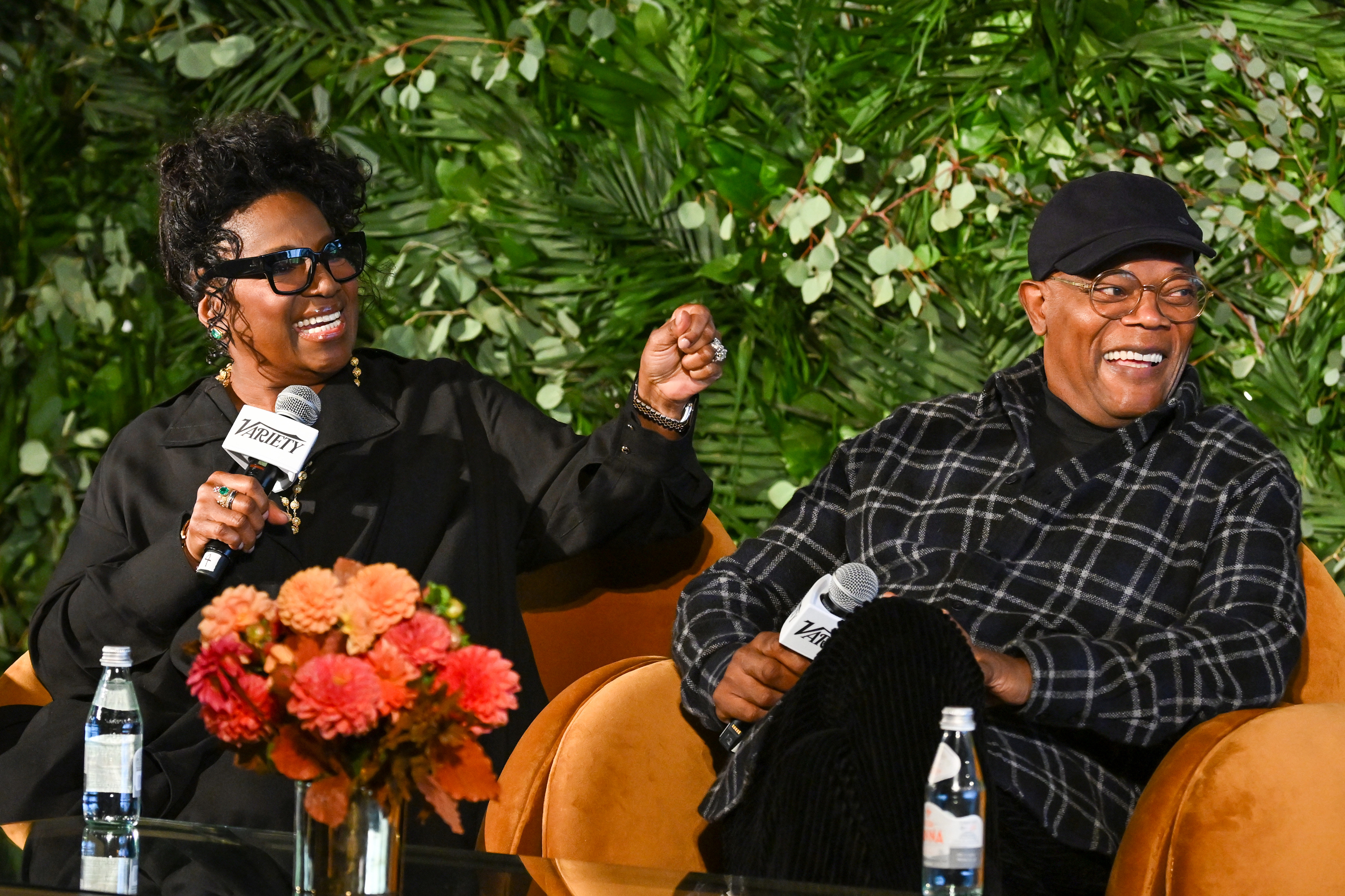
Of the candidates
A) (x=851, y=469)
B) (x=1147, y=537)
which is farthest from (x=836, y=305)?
(x=1147, y=537)

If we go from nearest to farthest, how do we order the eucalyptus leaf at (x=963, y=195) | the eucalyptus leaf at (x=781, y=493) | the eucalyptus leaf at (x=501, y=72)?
the eucalyptus leaf at (x=963, y=195)
the eucalyptus leaf at (x=781, y=493)
the eucalyptus leaf at (x=501, y=72)

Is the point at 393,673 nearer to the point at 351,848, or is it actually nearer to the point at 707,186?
the point at 351,848

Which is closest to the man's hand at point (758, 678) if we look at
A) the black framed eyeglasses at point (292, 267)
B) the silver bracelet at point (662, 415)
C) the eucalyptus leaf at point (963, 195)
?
the silver bracelet at point (662, 415)

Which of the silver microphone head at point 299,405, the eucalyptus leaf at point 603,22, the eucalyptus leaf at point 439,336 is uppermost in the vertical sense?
the eucalyptus leaf at point 603,22

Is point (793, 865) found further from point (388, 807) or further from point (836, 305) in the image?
point (836, 305)

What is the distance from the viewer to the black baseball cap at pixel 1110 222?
75.8 inches

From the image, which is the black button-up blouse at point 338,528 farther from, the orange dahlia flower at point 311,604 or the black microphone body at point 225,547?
the orange dahlia flower at point 311,604

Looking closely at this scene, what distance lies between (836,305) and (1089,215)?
0.77 metres

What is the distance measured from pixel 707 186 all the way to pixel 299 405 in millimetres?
1182

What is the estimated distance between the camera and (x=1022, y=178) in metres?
2.56

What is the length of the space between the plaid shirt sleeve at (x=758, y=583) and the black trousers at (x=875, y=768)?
0.23 metres

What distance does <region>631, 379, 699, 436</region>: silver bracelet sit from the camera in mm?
2080

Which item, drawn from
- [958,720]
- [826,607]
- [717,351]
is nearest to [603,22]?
[717,351]

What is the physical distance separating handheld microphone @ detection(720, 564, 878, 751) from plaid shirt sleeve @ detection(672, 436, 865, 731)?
0.58 feet
